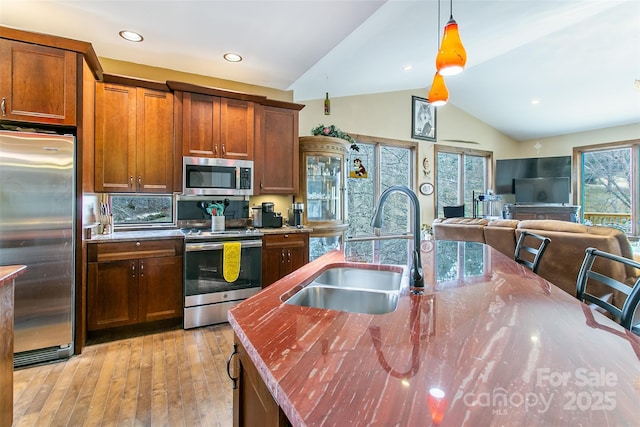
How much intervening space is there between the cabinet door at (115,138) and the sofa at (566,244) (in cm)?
396

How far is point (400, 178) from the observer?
591 cm

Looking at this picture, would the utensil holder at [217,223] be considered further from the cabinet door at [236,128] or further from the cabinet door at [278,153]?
the cabinet door at [236,128]

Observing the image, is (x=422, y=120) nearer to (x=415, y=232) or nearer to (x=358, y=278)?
(x=358, y=278)

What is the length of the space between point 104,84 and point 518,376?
3732mm

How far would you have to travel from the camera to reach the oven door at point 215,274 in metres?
2.96

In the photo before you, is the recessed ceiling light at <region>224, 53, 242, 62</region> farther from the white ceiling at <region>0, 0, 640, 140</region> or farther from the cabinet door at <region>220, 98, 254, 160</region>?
the cabinet door at <region>220, 98, 254, 160</region>

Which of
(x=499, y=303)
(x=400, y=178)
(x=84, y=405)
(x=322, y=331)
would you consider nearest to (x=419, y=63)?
(x=400, y=178)

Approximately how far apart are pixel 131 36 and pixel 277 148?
1737mm

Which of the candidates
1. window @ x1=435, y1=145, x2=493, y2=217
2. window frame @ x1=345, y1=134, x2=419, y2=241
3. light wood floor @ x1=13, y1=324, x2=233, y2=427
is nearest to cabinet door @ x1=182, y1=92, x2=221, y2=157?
light wood floor @ x1=13, y1=324, x2=233, y2=427

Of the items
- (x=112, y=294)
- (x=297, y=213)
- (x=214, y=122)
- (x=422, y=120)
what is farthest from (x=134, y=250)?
(x=422, y=120)

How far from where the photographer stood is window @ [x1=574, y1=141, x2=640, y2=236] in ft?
19.6

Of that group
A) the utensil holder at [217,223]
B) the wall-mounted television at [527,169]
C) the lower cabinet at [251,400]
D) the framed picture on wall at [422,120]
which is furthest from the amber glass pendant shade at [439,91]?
the wall-mounted television at [527,169]

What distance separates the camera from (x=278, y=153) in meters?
3.75

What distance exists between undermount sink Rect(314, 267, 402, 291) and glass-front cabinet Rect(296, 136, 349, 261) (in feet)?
7.22
